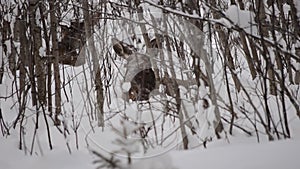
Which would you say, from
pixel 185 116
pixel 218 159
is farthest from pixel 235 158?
pixel 185 116

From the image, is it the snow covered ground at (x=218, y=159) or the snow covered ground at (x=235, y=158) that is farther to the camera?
the snow covered ground at (x=218, y=159)

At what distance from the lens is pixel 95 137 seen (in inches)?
68.5

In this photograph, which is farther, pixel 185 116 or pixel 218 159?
pixel 185 116

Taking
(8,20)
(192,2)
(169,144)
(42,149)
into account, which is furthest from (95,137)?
(8,20)

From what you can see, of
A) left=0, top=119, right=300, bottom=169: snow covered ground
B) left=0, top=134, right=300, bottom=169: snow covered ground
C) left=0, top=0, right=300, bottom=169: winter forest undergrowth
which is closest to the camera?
left=0, top=134, right=300, bottom=169: snow covered ground

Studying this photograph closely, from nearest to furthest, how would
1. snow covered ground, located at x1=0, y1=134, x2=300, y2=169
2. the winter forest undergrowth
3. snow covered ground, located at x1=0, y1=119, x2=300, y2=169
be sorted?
snow covered ground, located at x1=0, y1=134, x2=300, y2=169 → snow covered ground, located at x1=0, y1=119, x2=300, y2=169 → the winter forest undergrowth

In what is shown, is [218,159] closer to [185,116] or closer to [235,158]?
[235,158]

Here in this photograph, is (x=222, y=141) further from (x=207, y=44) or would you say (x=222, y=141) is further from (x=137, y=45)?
(x=137, y=45)

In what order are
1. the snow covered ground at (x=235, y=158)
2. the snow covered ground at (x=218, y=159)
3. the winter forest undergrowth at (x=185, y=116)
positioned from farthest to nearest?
the winter forest undergrowth at (x=185, y=116) < the snow covered ground at (x=218, y=159) < the snow covered ground at (x=235, y=158)

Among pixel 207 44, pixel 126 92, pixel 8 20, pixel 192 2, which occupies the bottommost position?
pixel 126 92

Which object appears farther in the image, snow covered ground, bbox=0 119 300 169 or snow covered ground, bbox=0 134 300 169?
snow covered ground, bbox=0 119 300 169

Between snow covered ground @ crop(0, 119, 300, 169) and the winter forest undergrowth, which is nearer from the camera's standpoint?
snow covered ground @ crop(0, 119, 300, 169)

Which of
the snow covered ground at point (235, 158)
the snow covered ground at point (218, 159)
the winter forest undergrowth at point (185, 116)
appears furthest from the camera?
the winter forest undergrowth at point (185, 116)

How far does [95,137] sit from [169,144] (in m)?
0.42
